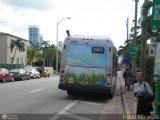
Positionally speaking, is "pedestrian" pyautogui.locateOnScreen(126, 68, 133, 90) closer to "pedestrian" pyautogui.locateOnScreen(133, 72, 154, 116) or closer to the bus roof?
the bus roof

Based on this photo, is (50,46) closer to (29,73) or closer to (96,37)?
(29,73)

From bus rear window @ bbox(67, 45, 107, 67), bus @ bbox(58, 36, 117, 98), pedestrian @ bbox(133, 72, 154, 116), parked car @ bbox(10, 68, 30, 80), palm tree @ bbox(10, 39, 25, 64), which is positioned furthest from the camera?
palm tree @ bbox(10, 39, 25, 64)

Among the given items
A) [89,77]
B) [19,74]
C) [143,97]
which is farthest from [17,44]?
[143,97]

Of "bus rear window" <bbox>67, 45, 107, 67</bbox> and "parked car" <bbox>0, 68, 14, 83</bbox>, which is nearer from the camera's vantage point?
"bus rear window" <bbox>67, 45, 107, 67</bbox>

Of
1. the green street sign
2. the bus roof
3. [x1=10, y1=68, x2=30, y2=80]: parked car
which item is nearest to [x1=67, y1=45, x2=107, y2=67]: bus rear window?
the bus roof

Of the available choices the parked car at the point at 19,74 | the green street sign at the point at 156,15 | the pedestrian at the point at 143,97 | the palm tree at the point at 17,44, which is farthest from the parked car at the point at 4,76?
the palm tree at the point at 17,44

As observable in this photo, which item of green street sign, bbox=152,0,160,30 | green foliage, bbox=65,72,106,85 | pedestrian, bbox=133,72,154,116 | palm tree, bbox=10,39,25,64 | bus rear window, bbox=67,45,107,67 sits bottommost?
pedestrian, bbox=133,72,154,116

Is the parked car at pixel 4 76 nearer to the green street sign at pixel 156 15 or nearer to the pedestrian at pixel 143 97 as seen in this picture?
the green street sign at pixel 156 15

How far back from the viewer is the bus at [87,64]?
65.4ft

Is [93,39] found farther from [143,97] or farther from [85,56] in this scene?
[143,97]

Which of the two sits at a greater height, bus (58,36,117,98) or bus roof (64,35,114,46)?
bus roof (64,35,114,46)

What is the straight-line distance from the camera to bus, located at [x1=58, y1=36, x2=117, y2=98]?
19938 millimetres

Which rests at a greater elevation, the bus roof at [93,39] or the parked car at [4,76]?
the bus roof at [93,39]

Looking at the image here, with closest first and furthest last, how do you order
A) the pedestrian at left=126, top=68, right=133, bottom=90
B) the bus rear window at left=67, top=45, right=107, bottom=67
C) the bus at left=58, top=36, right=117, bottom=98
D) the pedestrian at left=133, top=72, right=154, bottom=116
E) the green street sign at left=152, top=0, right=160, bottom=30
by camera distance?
the pedestrian at left=133, top=72, right=154, bottom=116, the green street sign at left=152, top=0, right=160, bottom=30, the bus at left=58, top=36, right=117, bottom=98, the bus rear window at left=67, top=45, right=107, bottom=67, the pedestrian at left=126, top=68, right=133, bottom=90
